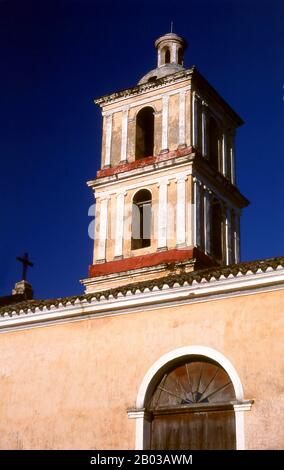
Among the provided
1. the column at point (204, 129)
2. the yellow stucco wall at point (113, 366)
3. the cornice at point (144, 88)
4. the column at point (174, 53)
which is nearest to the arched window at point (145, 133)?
the cornice at point (144, 88)

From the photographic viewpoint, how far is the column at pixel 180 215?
22.5m

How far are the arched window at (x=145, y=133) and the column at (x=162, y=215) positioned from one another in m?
2.19

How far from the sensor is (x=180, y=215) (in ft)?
75.5

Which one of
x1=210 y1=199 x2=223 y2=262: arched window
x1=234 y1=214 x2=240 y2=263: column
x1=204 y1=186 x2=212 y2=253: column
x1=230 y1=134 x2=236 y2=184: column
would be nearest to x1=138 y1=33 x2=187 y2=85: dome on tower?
x1=230 y1=134 x2=236 y2=184: column

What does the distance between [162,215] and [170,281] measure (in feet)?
32.4

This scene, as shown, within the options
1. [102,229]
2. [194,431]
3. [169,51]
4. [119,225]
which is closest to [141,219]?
[119,225]

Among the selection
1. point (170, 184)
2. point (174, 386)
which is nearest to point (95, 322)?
point (174, 386)

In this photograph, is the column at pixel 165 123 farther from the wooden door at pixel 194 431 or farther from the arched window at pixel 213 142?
the wooden door at pixel 194 431

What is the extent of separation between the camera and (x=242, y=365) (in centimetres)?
1240

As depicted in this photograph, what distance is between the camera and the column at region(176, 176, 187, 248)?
22.5 meters

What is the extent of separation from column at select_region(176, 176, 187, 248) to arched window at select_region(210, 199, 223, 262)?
1.64m

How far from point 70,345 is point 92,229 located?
10739 millimetres
